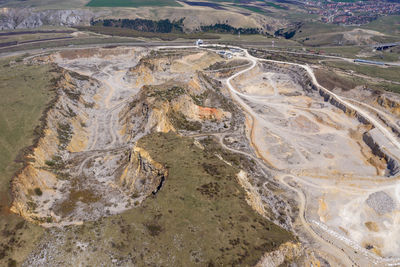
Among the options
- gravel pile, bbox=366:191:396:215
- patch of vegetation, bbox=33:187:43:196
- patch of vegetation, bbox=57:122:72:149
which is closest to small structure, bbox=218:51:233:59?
patch of vegetation, bbox=57:122:72:149

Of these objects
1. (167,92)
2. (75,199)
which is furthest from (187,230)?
(167,92)

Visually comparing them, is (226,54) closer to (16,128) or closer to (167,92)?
(167,92)

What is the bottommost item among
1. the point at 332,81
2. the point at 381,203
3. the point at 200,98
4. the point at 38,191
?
the point at 381,203

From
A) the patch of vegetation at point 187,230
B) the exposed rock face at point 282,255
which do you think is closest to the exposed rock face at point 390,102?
the patch of vegetation at point 187,230

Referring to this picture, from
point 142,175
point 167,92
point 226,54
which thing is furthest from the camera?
point 226,54

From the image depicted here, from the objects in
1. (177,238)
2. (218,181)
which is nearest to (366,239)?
(218,181)

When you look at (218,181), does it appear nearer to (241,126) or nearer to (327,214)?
(327,214)
